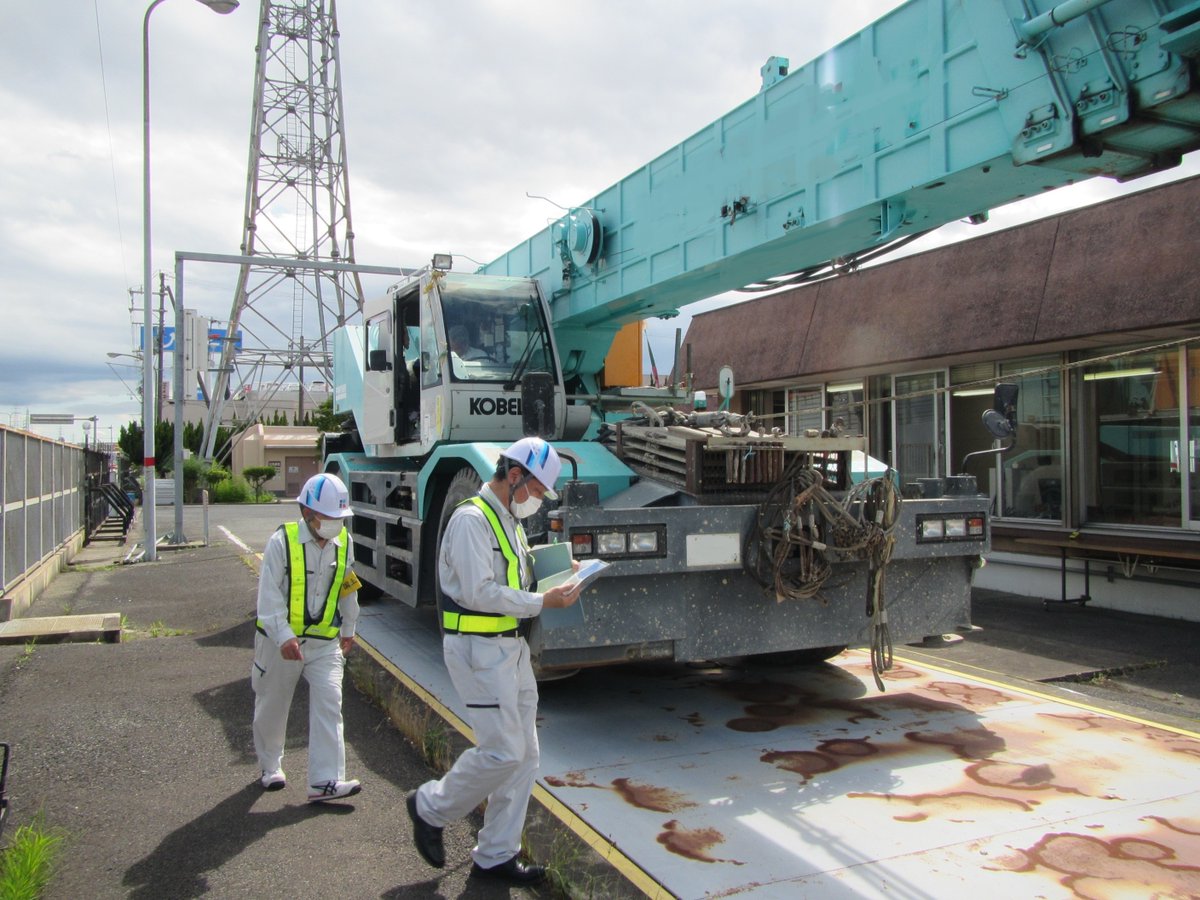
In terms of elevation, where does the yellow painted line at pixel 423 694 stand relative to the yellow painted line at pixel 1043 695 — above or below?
above

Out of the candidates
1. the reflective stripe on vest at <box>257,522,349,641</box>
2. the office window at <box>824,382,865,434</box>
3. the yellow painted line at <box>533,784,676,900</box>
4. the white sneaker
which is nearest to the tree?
the office window at <box>824,382,865,434</box>

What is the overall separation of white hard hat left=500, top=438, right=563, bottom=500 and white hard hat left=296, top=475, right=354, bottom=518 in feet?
4.12

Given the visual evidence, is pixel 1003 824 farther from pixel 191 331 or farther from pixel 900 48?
pixel 191 331

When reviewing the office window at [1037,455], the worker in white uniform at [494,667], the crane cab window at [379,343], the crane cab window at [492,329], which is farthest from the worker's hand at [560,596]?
the office window at [1037,455]

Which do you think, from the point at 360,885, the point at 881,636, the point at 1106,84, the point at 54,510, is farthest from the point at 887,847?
the point at 54,510

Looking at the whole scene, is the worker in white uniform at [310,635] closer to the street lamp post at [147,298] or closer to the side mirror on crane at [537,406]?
the side mirror on crane at [537,406]

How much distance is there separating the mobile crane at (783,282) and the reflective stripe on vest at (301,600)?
104cm

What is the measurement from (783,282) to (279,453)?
47033 millimetres

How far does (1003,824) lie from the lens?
410cm

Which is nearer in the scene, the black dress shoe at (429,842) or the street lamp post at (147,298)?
the black dress shoe at (429,842)

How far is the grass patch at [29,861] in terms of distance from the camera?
3.56m

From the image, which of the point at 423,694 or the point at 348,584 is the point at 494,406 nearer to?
the point at 423,694

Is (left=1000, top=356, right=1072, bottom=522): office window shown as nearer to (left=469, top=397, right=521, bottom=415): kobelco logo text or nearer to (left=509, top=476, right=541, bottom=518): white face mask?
(left=469, top=397, right=521, bottom=415): kobelco logo text

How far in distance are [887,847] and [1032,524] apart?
27.3ft
